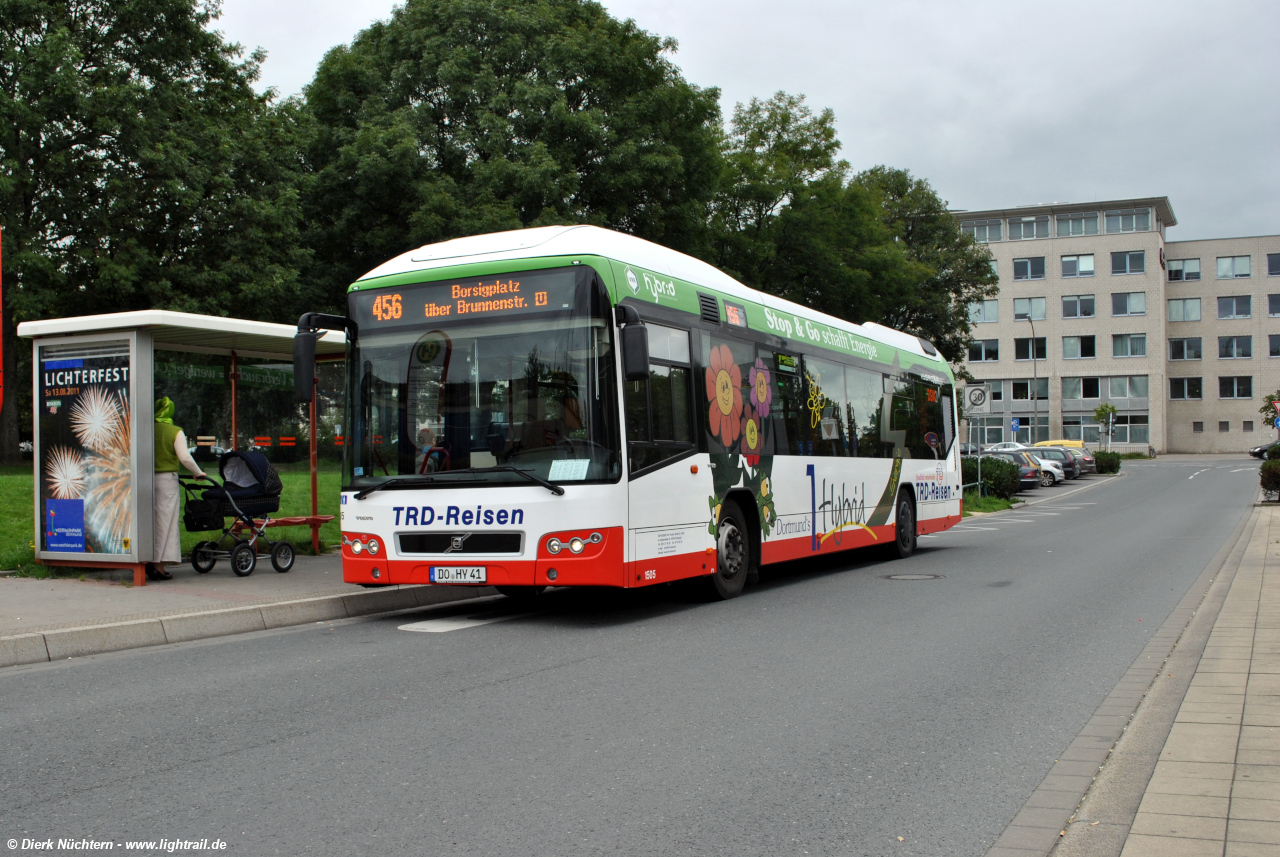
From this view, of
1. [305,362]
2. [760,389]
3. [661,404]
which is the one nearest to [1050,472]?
[760,389]

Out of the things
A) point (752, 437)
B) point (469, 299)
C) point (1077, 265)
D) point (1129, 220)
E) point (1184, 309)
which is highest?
point (1129, 220)

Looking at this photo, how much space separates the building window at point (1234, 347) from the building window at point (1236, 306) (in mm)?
1923

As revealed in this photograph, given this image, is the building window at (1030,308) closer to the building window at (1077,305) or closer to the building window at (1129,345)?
the building window at (1077,305)

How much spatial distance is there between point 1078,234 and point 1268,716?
93.1 meters

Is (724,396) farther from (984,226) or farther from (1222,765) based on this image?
(984,226)

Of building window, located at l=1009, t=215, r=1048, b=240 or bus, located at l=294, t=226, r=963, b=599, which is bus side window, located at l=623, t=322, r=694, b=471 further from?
building window, located at l=1009, t=215, r=1048, b=240

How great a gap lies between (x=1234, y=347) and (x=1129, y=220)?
50.9 ft

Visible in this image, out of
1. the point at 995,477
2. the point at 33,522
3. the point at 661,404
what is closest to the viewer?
the point at 661,404

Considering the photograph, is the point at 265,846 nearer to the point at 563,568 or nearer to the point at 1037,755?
the point at 1037,755

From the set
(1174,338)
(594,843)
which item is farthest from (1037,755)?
(1174,338)

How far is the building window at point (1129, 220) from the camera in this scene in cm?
8962

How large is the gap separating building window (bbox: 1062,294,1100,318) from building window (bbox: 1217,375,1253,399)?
1400 centimetres

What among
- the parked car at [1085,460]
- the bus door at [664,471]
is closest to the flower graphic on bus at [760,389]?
the bus door at [664,471]

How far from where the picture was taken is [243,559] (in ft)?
39.0
